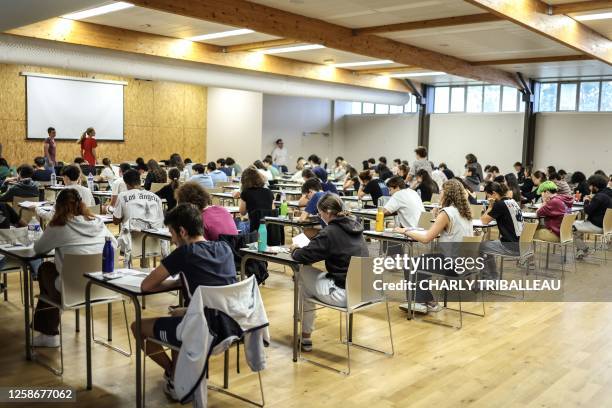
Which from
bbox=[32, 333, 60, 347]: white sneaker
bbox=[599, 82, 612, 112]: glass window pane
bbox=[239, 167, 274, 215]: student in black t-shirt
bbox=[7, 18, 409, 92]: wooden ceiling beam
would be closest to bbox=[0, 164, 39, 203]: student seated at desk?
bbox=[7, 18, 409, 92]: wooden ceiling beam

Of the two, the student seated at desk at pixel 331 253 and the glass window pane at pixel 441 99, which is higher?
the glass window pane at pixel 441 99

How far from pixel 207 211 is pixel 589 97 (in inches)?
507

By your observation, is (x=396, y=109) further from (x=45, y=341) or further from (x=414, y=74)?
(x=45, y=341)

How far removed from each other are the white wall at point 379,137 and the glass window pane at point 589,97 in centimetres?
455

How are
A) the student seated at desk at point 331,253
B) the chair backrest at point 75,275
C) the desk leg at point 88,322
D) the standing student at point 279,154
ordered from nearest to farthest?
the desk leg at point 88,322
the chair backrest at point 75,275
the student seated at desk at point 331,253
the standing student at point 279,154

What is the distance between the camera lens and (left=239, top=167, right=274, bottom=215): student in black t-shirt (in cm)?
641

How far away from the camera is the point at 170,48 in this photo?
10398mm

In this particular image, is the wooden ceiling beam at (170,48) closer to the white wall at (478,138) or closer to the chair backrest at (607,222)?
the white wall at (478,138)

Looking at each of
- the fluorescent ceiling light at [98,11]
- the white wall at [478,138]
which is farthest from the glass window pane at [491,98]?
the fluorescent ceiling light at [98,11]

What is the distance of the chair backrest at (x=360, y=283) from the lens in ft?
12.9

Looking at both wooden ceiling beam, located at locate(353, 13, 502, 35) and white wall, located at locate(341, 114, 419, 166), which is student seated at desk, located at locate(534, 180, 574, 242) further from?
white wall, located at locate(341, 114, 419, 166)

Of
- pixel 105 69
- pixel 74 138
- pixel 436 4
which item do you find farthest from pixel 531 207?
pixel 74 138

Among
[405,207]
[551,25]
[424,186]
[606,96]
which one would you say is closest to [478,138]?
[606,96]

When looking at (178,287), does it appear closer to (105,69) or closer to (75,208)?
(75,208)
